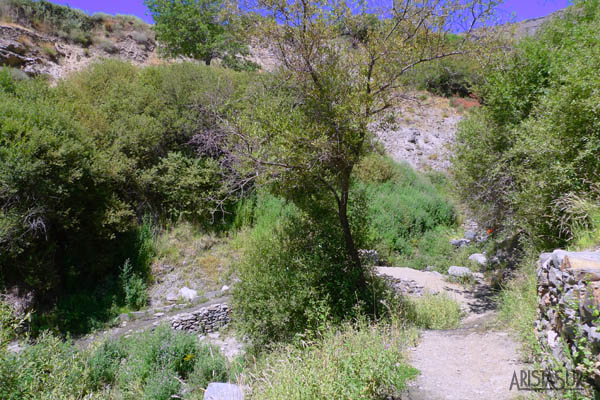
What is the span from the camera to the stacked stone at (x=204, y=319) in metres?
8.59

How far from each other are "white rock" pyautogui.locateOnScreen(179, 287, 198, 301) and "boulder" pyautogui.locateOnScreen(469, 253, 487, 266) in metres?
8.98

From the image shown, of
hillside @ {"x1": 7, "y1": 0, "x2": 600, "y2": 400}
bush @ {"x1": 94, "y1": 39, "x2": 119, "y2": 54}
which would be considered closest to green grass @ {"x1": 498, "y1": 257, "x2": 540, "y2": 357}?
hillside @ {"x1": 7, "y1": 0, "x2": 600, "y2": 400}

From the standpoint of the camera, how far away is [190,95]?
13320mm

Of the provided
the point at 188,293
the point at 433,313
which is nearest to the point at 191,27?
the point at 188,293

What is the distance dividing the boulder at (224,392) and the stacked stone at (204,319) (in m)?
4.10

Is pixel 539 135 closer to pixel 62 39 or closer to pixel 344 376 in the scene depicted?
pixel 344 376

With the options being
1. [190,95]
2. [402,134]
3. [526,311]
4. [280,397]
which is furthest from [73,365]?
[402,134]

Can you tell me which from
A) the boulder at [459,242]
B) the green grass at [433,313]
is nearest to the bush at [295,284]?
the green grass at [433,313]

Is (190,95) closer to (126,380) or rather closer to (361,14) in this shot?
(361,14)

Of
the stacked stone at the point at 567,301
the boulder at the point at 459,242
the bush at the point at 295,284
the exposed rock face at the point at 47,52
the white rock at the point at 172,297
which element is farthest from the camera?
the exposed rock face at the point at 47,52

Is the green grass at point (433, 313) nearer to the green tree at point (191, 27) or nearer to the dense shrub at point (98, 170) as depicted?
the dense shrub at point (98, 170)

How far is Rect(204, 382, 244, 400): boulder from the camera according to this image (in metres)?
4.32

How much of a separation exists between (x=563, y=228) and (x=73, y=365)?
8181mm

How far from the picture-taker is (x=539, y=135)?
256 inches
